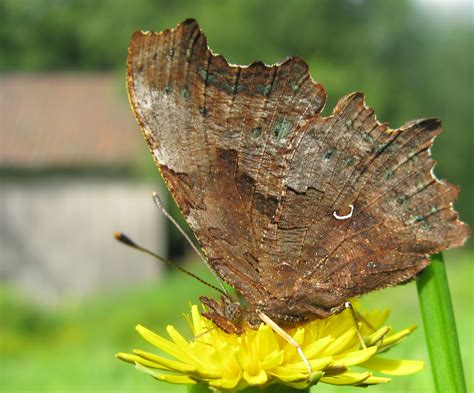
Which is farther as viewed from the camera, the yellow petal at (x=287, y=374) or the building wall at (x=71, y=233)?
the building wall at (x=71, y=233)

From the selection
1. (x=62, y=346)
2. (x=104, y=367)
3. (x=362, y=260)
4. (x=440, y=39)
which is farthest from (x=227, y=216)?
(x=440, y=39)

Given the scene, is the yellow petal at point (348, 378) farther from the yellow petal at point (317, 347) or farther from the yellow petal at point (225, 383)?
the yellow petal at point (225, 383)

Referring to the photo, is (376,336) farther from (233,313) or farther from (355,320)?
(233,313)

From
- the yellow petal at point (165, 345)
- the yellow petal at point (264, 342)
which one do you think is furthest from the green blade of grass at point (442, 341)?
the yellow petal at point (165, 345)

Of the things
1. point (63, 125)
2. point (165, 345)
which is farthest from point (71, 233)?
point (165, 345)

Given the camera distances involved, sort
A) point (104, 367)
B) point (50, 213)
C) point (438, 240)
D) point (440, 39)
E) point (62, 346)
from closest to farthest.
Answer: point (438, 240) → point (104, 367) → point (62, 346) → point (50, 213) → point (440, 39)

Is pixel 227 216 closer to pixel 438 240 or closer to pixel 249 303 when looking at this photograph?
pixel 249 303

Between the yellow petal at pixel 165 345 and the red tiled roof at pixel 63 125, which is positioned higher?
the red tiled roof at pixel 63 125

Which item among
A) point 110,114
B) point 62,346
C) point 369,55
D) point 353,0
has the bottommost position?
point 62,346
